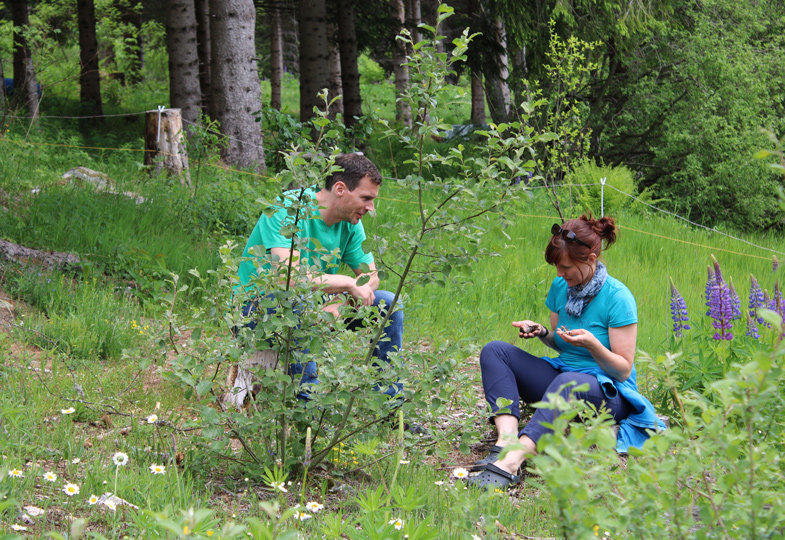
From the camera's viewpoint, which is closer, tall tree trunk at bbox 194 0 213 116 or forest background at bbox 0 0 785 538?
forest background at bbox 0 0 785 538

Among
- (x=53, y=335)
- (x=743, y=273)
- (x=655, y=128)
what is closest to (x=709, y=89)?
(x=655, y=128)

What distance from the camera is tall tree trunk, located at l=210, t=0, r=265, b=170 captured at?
9.96 metres

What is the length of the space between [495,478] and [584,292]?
1169mm

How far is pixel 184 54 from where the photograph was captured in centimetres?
1205

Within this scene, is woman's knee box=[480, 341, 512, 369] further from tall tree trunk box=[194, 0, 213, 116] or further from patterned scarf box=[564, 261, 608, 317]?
tall tree trunk box=[194, 0, 213, 116]

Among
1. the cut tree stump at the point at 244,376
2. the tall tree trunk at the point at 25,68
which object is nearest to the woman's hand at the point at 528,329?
the cut tree stump at the point at 244,376

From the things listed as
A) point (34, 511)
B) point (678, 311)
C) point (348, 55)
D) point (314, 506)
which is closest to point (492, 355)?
point (678, 311)

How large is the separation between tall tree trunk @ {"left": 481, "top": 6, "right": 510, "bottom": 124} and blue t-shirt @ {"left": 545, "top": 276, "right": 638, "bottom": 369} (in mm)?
9788

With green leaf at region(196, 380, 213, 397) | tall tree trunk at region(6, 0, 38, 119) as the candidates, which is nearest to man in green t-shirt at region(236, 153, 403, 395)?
green leaf at region(196, 380, 213, 397)

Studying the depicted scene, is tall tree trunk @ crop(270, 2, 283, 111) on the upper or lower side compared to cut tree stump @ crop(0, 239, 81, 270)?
upper

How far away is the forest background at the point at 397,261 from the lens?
235 cm

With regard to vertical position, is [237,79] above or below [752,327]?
above

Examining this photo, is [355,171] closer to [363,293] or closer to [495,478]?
[363,293]

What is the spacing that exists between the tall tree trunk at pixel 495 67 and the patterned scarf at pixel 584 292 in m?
9.77
